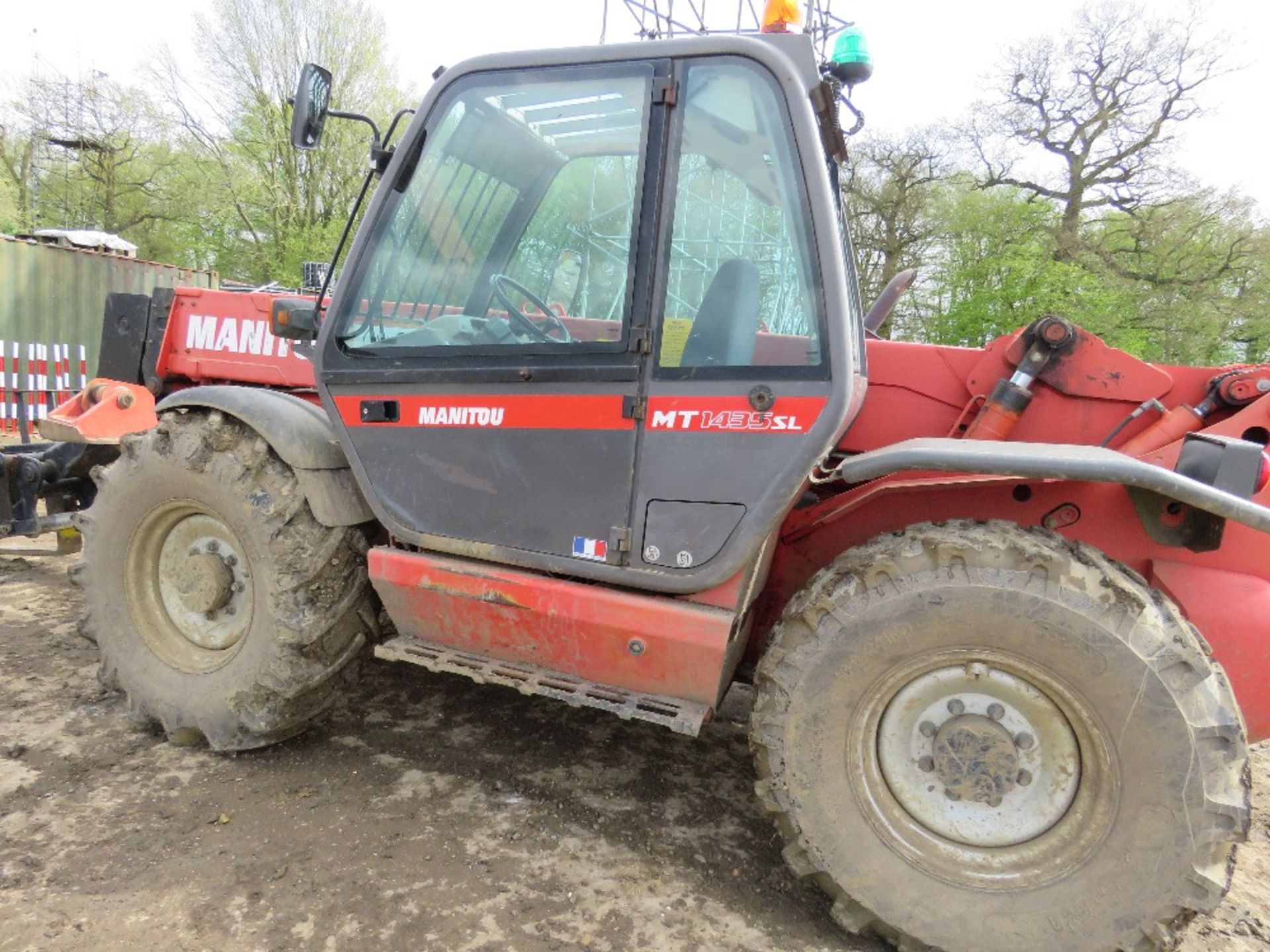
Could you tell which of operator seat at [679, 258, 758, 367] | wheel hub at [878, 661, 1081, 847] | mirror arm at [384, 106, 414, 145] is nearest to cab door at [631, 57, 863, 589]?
operator seat at [679, 258, 758, 367]

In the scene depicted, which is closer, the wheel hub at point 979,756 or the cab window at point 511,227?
the wheel hub at point 979,756

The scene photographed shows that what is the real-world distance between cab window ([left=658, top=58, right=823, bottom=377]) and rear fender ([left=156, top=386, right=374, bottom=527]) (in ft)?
4.23

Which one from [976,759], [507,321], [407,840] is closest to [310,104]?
[507,321]

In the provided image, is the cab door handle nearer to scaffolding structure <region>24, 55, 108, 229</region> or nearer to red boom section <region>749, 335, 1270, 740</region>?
red boom section <region>749, 335, 1270, 740</region>

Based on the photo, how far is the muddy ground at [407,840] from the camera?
2223 millimetres

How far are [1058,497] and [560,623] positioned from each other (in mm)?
1546

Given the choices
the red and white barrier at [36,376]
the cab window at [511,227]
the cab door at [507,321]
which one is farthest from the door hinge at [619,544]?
the red and white barrier at [36,376]

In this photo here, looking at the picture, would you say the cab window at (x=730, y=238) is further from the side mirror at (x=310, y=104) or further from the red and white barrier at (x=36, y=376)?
the red and white barrier at (x=36, y=376)

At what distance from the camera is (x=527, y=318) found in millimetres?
2598

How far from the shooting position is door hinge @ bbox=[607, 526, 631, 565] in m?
2.41

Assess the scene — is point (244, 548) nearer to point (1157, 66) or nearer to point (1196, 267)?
point (1196, 267)

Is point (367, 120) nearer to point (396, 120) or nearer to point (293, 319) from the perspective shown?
point (396, 120)

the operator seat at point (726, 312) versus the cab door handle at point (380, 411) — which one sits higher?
the operator seat at point (726, 312)

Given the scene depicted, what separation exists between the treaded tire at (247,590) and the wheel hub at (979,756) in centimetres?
190
